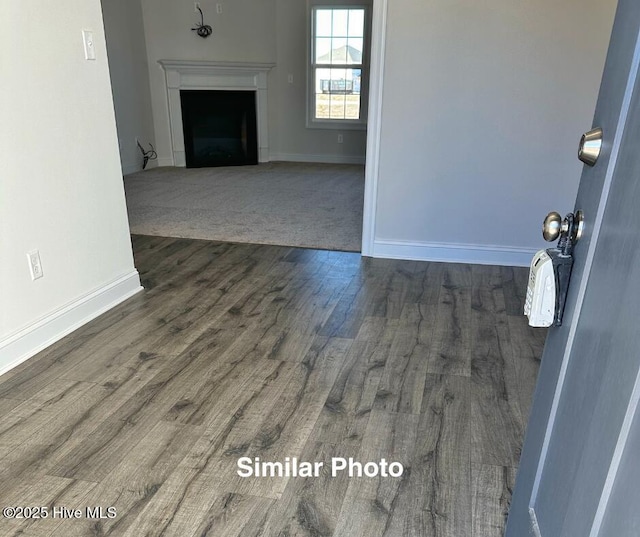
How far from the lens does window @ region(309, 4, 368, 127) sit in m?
6.66

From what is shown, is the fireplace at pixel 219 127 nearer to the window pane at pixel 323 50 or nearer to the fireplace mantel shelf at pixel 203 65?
the fireplace mantel shelf at pixel 203 65

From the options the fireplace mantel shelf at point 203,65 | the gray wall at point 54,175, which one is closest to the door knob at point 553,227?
the gray wall at point 54,175

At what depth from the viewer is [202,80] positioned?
6.70m

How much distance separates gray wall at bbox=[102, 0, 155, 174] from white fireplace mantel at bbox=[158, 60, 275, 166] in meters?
0.30

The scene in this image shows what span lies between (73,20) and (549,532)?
2.51 metres

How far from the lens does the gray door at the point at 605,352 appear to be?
0.63 metres

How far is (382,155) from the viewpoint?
3.20 meters

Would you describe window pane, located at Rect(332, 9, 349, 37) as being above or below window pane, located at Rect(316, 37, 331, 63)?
above

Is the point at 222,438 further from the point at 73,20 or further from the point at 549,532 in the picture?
the point at 73,20

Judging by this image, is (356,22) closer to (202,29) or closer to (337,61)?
(337,61)

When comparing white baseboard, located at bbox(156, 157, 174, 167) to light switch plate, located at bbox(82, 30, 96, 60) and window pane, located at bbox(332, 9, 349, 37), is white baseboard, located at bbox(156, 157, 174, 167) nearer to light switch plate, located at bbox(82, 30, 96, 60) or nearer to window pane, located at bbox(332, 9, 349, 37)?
window pane, located at bbox(332, 9, 349, 37)

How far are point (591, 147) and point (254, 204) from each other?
417cm

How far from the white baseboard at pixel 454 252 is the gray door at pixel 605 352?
241 centimetres

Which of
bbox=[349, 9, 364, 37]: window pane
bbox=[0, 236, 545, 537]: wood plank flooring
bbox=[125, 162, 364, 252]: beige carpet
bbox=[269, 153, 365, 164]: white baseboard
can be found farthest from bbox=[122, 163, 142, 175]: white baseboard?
bbox=[0, 236, 545, 537]: wood plank flooring
